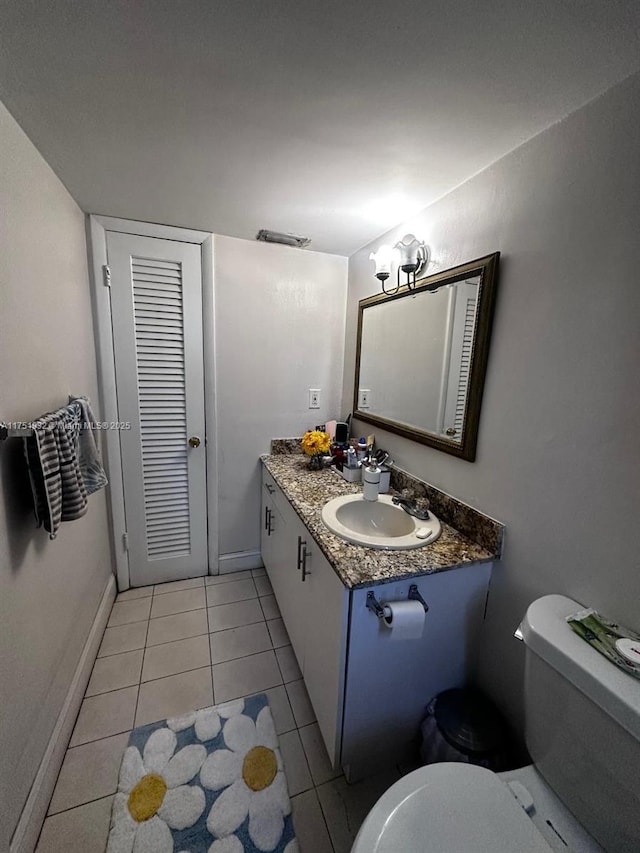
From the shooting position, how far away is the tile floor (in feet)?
3.49

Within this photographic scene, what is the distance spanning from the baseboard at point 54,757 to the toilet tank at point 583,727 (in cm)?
140

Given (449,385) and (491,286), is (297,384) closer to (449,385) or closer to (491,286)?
(449,385)

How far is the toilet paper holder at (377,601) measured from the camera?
3.29 feet

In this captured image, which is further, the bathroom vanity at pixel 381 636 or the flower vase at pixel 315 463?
the flower vase at pixel 315 463

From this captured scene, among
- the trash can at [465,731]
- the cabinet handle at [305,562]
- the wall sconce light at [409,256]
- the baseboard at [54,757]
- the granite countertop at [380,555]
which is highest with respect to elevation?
the wall sconce light at [409,256]

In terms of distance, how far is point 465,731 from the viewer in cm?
107

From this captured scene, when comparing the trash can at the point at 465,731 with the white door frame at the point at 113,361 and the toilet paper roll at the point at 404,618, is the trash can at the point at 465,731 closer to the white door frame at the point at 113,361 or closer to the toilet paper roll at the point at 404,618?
the toilet paper roll at the point at 404,618

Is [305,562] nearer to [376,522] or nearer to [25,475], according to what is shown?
[376,522]

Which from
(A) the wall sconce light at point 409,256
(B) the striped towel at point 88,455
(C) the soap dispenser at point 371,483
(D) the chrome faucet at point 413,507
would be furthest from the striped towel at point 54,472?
(A) the wall sconce light at point 409,256

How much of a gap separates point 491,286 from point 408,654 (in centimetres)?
125

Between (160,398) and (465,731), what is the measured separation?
197 cm

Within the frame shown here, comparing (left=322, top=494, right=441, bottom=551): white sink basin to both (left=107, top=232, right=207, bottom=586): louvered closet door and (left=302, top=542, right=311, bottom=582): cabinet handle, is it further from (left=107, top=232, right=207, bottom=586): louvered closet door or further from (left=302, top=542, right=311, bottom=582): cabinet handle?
(left=107, top=232, right=207, bottom=586): louvered closet door

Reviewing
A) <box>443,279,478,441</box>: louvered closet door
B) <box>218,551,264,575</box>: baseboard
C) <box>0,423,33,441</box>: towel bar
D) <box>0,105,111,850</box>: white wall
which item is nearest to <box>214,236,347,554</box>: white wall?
<box>218,551,264,575</box>: baseboard

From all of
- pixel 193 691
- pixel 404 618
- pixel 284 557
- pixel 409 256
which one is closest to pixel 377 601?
pixel 404 618
